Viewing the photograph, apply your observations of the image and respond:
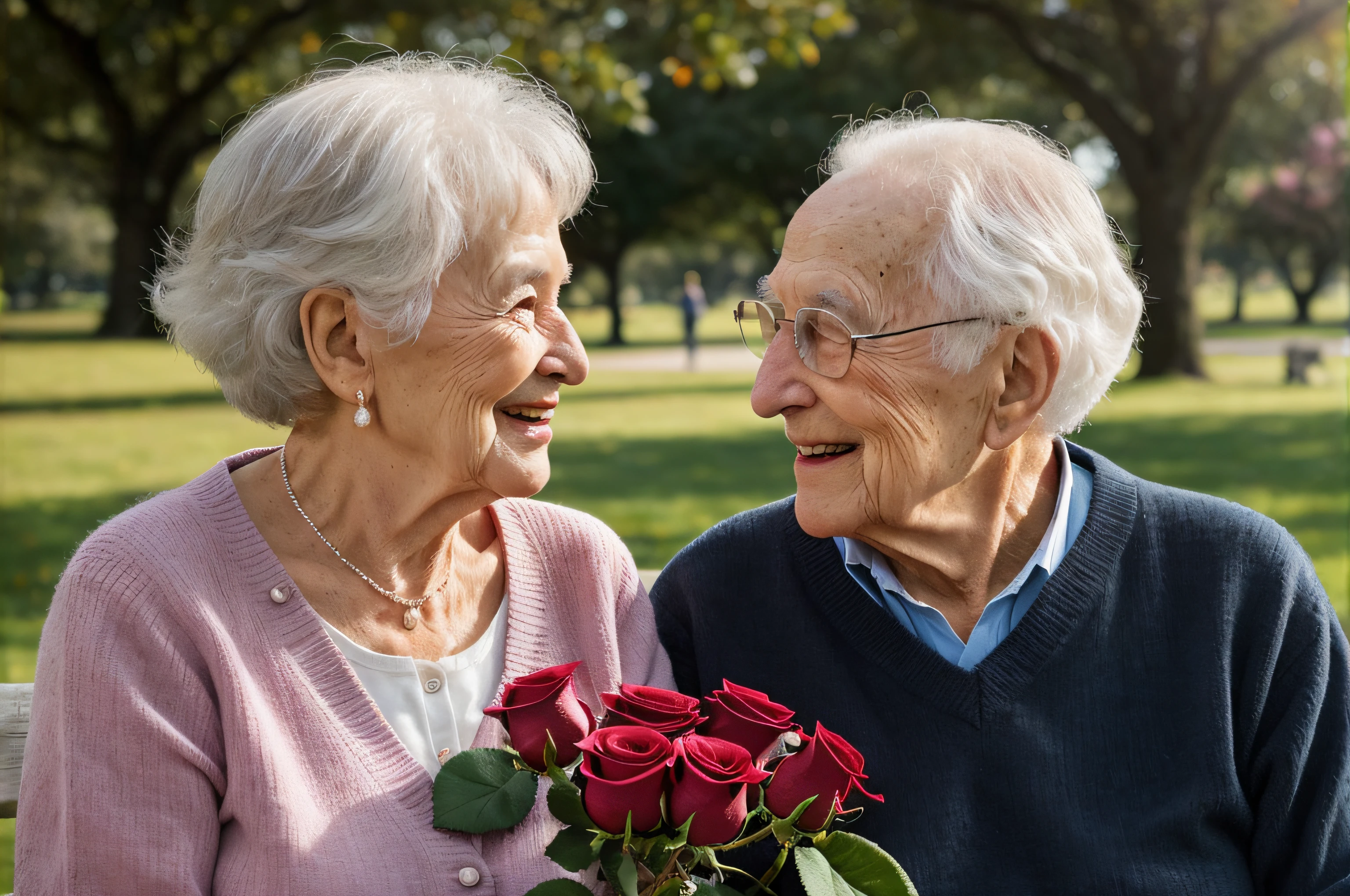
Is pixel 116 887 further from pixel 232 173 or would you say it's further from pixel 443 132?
pixel 443 132

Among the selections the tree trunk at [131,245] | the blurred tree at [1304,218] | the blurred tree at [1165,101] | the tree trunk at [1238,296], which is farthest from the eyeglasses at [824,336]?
the tree trunk at [1238,296]

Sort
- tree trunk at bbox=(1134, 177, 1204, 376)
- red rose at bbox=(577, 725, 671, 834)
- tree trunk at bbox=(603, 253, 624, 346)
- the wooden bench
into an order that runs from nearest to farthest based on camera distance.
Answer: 1. red rose at bbox=(577, 725, 671, 834)
2. the wooden bench
3. tree trunk at bbox=(1134, 177, 1204, 376)
4. tree trunk at bbox=(603, 253, 624, 346)

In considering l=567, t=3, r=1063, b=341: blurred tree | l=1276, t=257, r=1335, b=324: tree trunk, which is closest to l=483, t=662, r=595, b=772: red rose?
l=567, t=3, r=1063, b=341: blurred tree

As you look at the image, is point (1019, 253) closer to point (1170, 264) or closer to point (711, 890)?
point (711, 890)

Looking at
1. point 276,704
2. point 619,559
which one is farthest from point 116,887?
point 619,559

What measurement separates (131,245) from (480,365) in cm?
2786

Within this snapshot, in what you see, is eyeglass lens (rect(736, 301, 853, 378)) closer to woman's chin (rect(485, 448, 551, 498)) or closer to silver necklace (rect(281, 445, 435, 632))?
woman's chin (rect(485, 448, 551, 498))

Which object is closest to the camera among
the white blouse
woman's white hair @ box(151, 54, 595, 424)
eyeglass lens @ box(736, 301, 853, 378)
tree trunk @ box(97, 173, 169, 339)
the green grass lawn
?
woman's white hair @ box(151, 54, 595, 424)

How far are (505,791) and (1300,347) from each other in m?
21.7

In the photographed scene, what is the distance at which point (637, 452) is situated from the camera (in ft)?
42.5

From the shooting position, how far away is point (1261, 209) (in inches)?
1957

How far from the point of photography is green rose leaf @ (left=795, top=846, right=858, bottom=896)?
1663 mm

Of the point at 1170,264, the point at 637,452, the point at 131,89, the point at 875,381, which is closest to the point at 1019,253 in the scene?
the point at 875,381

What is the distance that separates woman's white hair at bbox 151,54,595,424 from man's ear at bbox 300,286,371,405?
3 centimetres
